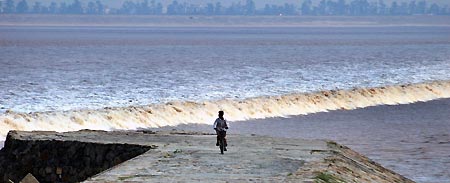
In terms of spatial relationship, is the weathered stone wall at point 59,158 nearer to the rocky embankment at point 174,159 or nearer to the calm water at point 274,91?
the rocky embankment at point 174,159

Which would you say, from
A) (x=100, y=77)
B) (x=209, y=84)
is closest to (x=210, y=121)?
(x=209, y=84)

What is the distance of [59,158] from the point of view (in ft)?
86.5

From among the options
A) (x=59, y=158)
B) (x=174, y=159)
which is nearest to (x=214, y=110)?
(x=59, y=158)

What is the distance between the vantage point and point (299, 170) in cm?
2183

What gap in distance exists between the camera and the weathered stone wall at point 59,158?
25.7 meters

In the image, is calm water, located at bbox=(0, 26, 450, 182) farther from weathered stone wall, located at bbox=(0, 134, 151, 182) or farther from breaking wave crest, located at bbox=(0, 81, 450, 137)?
weathered stone wall, located at bbox=(0, 134, 151, 182)

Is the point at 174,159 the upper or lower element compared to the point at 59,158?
upper

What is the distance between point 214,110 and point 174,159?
27.9 meters

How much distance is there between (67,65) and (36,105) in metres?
52.1

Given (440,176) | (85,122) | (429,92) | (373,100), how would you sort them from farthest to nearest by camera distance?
(429,92) < (373,100) < (85,122) < (440,176)

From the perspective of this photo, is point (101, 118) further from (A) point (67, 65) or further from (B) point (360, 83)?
(A) point (67, 65)

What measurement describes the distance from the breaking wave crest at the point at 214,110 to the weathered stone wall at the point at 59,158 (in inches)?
484

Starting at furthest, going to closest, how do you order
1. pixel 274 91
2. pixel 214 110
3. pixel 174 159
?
pixel 274 91
pixel 214 110
pixel 174 159

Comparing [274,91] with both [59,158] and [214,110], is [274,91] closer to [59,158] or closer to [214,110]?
[214,110]
